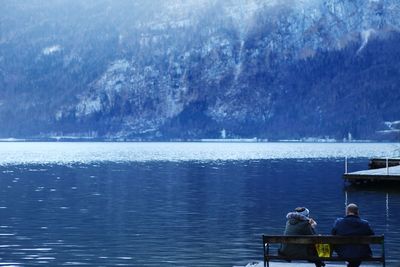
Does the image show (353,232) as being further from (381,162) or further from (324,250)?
(381,162)

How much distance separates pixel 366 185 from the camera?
9088 cm

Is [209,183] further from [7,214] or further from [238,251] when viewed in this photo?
[238,251]

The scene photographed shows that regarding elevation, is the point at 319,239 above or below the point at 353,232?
below

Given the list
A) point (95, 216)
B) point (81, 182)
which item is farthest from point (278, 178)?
point (95, 216)

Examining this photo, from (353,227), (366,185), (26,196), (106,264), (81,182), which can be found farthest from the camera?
(81,182)

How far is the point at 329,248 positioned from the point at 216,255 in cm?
974

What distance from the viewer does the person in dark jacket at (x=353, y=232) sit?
99.2ft

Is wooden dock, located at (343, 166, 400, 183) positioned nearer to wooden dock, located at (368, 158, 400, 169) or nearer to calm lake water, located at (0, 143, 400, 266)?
calm lake water, located at (0, 143, 400, 266)

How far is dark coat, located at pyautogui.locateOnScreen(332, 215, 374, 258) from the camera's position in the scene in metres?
30.2

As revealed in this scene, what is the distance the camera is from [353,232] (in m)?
30.4

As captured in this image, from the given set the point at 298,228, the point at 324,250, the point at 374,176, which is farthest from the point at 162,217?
the point at 374,176

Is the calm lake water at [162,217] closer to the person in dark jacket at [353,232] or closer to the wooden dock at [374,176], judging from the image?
the wooden dock at [374,176]

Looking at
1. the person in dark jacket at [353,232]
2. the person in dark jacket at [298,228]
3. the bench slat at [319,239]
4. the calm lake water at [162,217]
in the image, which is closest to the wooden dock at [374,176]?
the calm lake water at [162,217]

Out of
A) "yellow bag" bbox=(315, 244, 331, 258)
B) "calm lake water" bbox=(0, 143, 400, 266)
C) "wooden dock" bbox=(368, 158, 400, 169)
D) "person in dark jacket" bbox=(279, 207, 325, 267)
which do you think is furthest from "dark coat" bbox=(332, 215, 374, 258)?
"wooden dock" bbox=(368, 158, 400, 169)
